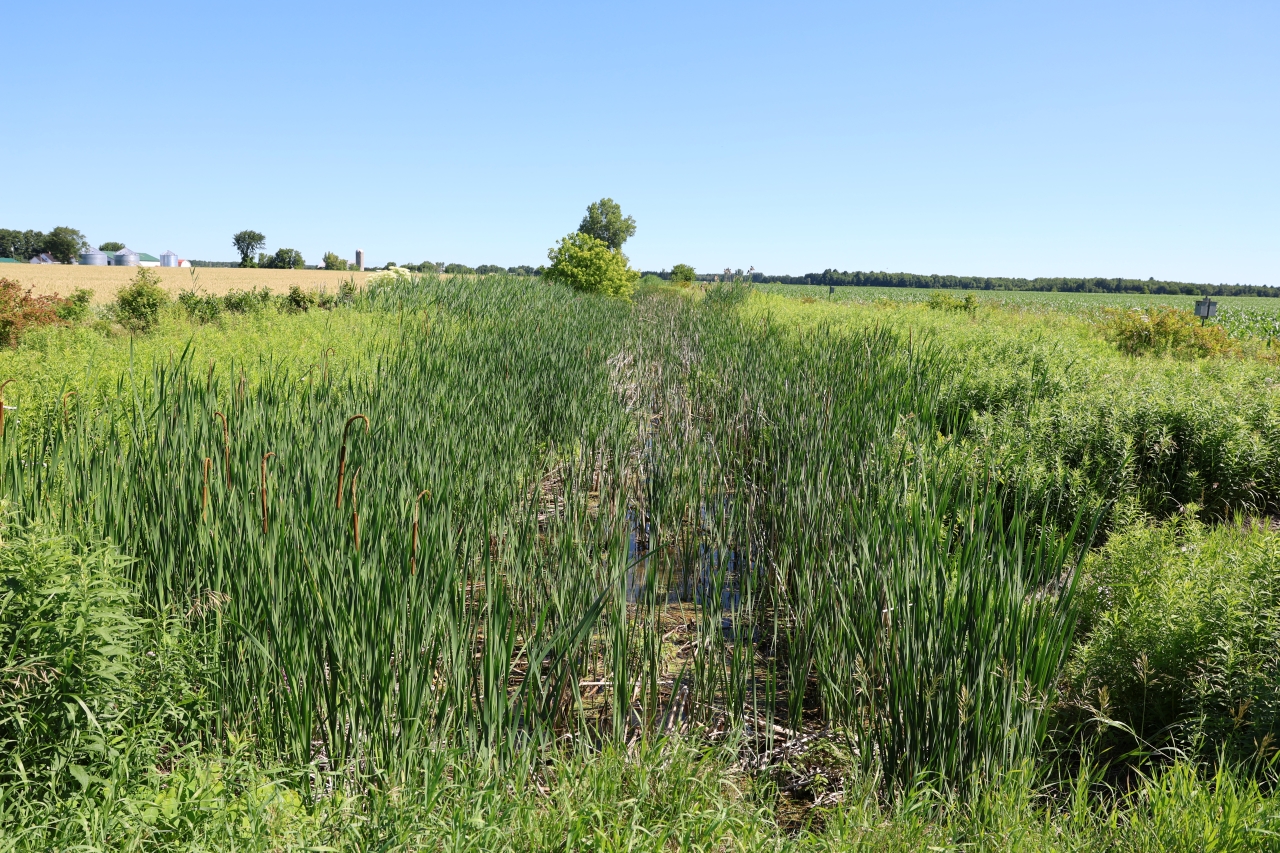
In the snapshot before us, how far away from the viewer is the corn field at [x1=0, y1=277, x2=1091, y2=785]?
2305 mm

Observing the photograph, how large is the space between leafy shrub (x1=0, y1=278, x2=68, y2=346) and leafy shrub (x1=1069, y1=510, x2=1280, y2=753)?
34.6 feet

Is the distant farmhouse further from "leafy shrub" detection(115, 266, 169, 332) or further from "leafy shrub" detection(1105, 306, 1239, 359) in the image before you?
"leafy shrub" detection(1105, 306, 1239, 359)

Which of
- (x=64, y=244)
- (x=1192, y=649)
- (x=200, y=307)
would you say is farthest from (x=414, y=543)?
(x=64, y=244)

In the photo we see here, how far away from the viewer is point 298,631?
88.9 inches

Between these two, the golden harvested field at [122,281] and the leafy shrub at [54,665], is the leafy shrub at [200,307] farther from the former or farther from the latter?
the leafy shrub at [54,665]

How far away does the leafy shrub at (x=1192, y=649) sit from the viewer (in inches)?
92.1

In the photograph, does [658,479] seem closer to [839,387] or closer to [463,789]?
[839,387]

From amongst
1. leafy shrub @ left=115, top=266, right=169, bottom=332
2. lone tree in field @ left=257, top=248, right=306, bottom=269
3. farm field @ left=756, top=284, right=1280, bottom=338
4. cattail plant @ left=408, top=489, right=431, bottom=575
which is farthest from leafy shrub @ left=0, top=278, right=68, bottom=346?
lone tree in field @ left=257, top=248, right=306, bottom=269

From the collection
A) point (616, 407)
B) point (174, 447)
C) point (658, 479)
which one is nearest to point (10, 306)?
point (616, 407)

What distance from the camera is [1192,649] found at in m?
2.55

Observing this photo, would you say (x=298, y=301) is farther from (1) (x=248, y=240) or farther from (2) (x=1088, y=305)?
(1) (x=248, y=240)

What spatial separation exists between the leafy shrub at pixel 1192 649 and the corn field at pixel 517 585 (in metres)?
0.28

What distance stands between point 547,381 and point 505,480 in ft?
9.25

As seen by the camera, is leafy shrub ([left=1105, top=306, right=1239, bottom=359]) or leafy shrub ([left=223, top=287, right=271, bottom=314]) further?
leafy shrub ([left=223, top=287, right=271, bottom=314])
